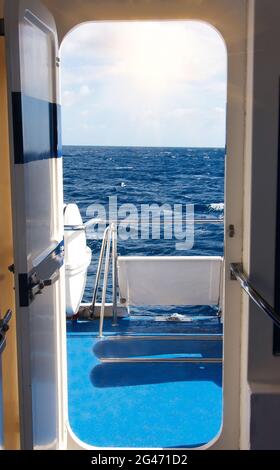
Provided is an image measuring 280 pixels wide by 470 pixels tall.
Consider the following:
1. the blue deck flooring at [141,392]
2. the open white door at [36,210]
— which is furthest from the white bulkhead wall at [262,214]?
the open white door at [36,210]

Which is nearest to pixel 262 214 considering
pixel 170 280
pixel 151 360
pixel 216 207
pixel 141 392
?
pixel 141 392

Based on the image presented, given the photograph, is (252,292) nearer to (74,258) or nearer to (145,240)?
(74,258)

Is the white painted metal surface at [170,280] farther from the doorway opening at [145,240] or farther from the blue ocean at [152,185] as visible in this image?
the blue ocean at [152,185]

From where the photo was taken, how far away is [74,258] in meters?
3.90

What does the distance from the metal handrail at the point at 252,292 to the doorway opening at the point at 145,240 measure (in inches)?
22.7

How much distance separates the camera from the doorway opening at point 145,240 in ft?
8.80

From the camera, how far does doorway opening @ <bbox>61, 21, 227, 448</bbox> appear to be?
106 inches

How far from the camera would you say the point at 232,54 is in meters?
2.16

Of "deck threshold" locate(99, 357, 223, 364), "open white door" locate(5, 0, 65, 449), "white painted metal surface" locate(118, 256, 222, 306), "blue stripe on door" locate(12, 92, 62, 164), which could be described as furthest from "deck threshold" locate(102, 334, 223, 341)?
"blue stripe on door" locate(12, 92, 62, 164)

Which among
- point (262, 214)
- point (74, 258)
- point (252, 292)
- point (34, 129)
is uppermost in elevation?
point (34, 129)

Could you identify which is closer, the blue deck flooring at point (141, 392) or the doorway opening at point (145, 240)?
the blue deck flooring at point (141, 392)

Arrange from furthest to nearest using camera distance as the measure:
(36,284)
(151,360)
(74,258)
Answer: (74,258) → (151,360) → (36,284)

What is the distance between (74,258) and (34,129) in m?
2.24

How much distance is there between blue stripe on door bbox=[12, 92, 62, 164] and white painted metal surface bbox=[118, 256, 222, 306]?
1931mm
